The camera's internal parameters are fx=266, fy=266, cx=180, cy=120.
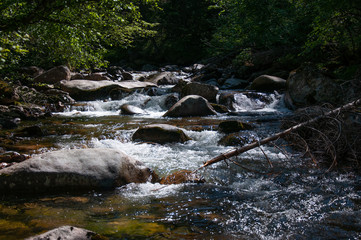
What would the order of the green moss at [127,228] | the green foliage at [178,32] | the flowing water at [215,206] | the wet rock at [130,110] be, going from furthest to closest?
the green foliage at [178,32] < the wet rock at [130,110] < the flowing water at [215,206] < the green moss at [127,228]

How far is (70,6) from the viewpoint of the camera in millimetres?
5984

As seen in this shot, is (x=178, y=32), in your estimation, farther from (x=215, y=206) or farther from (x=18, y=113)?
(x=215, y=206)

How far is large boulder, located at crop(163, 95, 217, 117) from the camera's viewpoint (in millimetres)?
10742

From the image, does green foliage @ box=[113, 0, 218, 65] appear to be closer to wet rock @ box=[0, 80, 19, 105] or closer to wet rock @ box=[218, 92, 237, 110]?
wet rock @ box=[218, 92, 237, 110]

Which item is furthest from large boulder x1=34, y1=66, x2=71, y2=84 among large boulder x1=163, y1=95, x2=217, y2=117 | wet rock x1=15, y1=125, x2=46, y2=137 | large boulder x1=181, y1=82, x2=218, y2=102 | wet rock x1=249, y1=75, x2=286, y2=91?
wet rock x1=249, y1=75, x2=286, y2=91

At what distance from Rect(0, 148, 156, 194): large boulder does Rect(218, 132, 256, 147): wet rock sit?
3.08 meters

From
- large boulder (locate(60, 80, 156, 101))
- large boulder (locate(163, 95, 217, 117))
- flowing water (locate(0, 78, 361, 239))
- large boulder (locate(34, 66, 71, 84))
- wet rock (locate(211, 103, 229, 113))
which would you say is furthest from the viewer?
large boulder (locate(34, 66, 71, 84))

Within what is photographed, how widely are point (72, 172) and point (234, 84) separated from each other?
13596mm

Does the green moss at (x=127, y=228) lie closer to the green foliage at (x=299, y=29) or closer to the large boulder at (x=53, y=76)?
the green foliage at (x=299, y=29)

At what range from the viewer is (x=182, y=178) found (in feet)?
14.6

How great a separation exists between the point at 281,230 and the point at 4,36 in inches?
281

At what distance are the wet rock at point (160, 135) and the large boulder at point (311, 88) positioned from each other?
5.98 m

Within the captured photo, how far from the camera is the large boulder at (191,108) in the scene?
10.7 meters

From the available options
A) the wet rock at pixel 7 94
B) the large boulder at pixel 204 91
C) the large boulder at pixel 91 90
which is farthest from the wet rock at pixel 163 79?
the wet rock at pixel 7 94
